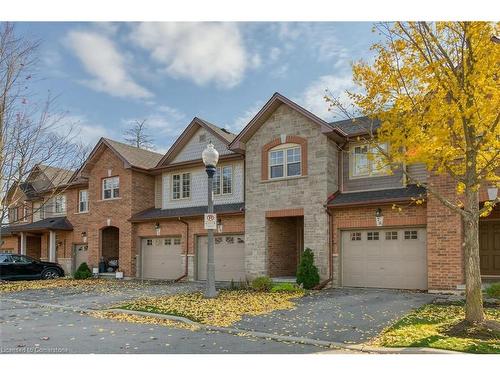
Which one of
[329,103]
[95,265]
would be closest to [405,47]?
[329,103]

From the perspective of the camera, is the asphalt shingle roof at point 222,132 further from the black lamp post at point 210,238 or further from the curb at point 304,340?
the curb at point 304,340

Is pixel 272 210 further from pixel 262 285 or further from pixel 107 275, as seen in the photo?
pixel 107 275

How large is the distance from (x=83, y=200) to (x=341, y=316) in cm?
1967

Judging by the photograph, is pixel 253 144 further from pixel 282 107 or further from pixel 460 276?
pixel 460 276

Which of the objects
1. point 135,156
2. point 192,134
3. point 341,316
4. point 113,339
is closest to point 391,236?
point 341,316

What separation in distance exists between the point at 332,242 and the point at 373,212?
1.88 m

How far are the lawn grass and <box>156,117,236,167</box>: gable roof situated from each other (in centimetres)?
1308

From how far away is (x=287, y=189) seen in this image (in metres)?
17.1

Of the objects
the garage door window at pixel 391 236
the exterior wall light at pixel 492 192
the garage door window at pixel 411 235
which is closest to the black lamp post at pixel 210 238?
the garage door window at pixel 391 236

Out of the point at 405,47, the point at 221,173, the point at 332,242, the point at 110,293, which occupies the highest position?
the point at 405,47

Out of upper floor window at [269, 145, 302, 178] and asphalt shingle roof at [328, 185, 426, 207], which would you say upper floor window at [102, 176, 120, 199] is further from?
asphalt shingle roof at [328, 185, 426, 207]

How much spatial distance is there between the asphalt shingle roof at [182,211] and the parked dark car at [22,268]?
5.67 metres

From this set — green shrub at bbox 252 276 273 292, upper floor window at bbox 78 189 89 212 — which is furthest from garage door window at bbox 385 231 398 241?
upper floor window at bbox 78 189 89 212

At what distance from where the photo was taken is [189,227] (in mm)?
20484
